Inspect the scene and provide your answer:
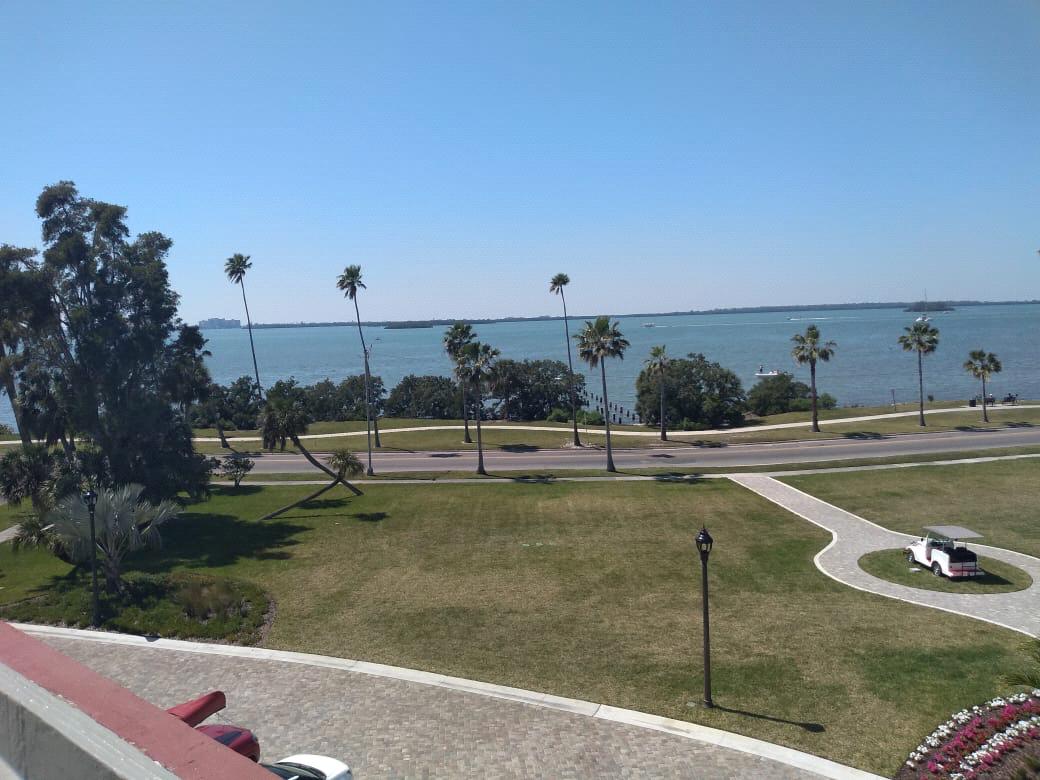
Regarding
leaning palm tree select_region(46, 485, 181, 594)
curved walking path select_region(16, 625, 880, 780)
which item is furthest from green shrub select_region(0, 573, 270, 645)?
curved walking path select_region(16, 625, 880, 780)

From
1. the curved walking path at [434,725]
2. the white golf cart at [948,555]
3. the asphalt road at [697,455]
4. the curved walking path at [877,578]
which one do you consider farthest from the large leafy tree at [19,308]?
the white golf cart at [948,555]

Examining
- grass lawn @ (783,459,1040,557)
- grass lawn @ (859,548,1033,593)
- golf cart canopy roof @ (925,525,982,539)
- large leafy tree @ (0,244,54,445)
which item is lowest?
grass lawn @ (859,548,1033,593)

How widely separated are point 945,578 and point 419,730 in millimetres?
16904

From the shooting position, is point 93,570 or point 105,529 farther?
point 105,529

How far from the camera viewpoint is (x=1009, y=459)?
37.8 meters

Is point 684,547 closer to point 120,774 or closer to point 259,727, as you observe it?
point 259,727

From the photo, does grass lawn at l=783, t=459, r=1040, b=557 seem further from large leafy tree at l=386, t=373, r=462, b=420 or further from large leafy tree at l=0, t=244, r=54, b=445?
large leafy tree at l=386, t=373, r=462, b=420

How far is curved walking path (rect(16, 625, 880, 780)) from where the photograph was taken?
39.2 feet

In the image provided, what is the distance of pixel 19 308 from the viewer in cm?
2950

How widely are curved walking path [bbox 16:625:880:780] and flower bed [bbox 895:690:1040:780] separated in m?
1.24

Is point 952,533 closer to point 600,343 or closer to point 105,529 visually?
point 600,343

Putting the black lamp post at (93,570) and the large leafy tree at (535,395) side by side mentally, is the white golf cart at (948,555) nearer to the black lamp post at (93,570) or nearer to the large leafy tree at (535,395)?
the black lamp post at (93,570)

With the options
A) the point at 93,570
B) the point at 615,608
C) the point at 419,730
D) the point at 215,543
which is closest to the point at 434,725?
the point at 419,730

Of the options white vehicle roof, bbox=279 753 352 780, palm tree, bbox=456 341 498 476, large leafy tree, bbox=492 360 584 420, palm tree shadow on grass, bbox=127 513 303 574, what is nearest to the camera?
white vehicle roof, bbox=279 753 352 780
